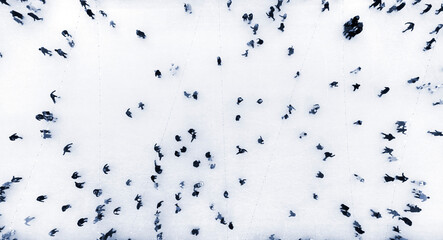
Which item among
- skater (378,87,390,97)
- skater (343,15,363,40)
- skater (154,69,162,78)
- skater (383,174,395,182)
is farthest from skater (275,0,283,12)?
skater (383,174,395,182)

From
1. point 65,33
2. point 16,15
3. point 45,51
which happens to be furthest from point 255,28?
point 16,15

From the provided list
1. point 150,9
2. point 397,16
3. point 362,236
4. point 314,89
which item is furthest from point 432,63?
point 150,9

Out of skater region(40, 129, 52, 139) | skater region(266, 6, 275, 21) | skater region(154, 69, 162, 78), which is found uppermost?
skater region(266, 6, 275, 21)

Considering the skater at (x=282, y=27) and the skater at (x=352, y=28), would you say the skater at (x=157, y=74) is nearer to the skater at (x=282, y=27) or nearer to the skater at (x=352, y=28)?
the skater at (x=282, y=27)

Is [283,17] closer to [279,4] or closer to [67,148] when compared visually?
[279,4]

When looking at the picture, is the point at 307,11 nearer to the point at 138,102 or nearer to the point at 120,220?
the point at 138,102

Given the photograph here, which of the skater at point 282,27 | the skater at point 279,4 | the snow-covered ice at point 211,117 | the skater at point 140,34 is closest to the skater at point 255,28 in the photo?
the snow-covered ice at point 211,117

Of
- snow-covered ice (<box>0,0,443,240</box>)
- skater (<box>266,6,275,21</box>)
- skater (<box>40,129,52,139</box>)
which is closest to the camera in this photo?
skater (<box>266,6,275,21</box>)

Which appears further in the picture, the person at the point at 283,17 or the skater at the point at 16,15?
the person at the point at 283,17

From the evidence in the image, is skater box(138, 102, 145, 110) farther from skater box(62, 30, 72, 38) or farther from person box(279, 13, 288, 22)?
person box(279, 13, 288, 22)

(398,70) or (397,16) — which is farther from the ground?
(397,16)

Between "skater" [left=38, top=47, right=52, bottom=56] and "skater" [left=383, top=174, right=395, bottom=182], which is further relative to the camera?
"skater" [left=38, top=47, right=52, bottom=56]
